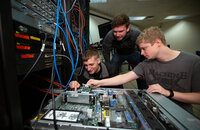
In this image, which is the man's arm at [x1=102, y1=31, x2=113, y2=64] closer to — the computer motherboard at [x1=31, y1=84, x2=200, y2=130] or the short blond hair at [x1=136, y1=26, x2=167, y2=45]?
the short blond hair at [x1=136, y1=26, x2=167, y2=45]

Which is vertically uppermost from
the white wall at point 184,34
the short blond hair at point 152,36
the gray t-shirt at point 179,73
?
the white wall at point 184,34

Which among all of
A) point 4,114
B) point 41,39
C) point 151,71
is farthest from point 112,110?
point 151,71

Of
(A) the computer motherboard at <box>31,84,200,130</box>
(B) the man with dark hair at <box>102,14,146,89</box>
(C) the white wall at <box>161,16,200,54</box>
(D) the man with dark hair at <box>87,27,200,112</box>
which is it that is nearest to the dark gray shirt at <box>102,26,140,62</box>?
(B) the man with dark hair at <box>102,14,146,89</box>

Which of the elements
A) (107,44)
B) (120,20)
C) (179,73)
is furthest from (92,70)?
(179,73)

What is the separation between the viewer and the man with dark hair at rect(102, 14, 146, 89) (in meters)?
1.34

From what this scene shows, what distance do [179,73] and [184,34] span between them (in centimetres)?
860

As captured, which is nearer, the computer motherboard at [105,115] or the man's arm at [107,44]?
the computer motherboard at [105,115]

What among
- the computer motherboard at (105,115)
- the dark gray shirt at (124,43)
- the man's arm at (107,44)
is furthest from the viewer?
the man's arm at (107,44)

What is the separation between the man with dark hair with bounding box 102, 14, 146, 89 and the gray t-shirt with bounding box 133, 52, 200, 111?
0.63 metres

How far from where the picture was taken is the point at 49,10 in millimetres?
643

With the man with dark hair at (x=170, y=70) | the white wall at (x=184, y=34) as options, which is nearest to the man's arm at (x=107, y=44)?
the man with dark hair at (x=170, y=70)

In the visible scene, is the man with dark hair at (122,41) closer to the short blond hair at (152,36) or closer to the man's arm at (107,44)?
the man's arm at (107,44)

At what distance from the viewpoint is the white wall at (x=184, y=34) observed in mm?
6477

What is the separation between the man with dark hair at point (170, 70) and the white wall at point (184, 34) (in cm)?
845
